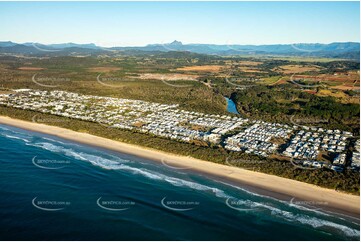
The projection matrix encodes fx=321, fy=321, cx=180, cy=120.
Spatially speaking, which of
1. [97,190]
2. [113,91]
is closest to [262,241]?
[97,190]

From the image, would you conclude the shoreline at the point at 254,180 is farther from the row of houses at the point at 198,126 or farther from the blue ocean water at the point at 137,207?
the row of houses at the point at 198,126

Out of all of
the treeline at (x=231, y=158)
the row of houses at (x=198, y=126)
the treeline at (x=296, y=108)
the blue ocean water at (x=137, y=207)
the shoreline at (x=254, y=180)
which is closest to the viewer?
the blue ocean water at (x=137, y=207)

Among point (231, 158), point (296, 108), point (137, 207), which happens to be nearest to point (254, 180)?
point (231, 158)

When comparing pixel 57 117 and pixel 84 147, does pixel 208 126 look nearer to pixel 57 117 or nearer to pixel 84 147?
pixel 84 147

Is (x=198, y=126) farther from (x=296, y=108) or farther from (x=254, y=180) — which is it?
(x=296, y=108)

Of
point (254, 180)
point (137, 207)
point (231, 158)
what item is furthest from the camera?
point (231, 158)

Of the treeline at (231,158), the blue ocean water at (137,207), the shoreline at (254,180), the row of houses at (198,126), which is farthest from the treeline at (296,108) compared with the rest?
the blue ocean water at (137,207)

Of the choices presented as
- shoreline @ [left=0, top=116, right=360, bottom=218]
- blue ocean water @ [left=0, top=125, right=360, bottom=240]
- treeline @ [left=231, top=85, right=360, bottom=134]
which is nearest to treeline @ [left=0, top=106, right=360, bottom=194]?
shoreline @ [left=0, top=116, right=360, bottom=218]
